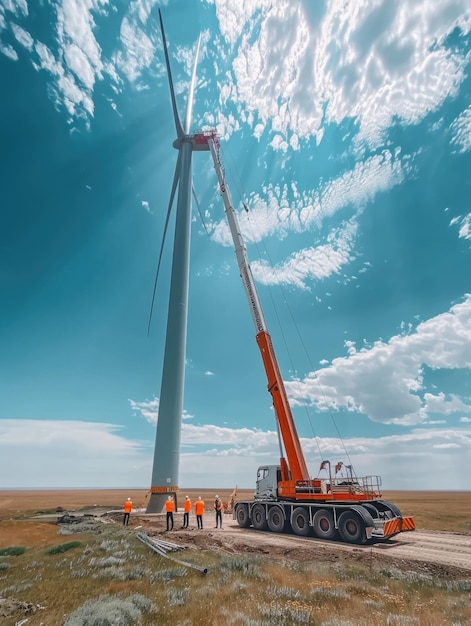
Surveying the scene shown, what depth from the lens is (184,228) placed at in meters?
37.8

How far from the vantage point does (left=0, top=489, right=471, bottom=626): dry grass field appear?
8062 millimetres

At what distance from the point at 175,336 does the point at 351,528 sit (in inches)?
861

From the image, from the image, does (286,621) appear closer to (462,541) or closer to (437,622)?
(437,622)

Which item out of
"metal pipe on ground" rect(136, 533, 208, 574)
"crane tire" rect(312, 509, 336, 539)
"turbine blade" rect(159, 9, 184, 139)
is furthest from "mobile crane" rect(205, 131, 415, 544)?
"turbine blade" rect(159, 9, 184, 139)

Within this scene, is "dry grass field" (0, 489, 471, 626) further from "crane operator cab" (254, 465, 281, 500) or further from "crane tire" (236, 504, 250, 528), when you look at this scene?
"crane tire" (236, 504, 250, 528)

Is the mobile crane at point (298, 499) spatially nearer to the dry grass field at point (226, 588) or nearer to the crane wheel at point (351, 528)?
the crane wheel at point (351, 528)

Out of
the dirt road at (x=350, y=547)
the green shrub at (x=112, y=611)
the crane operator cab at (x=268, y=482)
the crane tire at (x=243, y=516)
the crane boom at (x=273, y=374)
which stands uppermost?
the crane boom at (x=273, y=374)

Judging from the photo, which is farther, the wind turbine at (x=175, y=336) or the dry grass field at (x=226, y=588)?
Answer: the wind turbine at (x=175, y=336)

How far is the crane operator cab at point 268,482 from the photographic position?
68.1 feet

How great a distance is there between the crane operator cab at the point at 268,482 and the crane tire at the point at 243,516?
116 centimetres

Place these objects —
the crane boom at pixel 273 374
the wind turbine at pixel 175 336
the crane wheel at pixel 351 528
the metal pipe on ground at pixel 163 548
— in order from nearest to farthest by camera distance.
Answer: the metal pipe on ground at pixel 163 548 < the crane wheel at pixel 351 528 < the crane boom at pixel 273 374 < the wind turbine at pixel 175 336

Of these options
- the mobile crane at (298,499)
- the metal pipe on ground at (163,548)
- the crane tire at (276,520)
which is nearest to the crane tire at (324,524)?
the mobile crane at (298,499)

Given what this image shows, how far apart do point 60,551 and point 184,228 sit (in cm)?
2920

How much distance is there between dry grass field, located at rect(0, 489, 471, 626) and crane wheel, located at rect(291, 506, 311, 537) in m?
3.03
